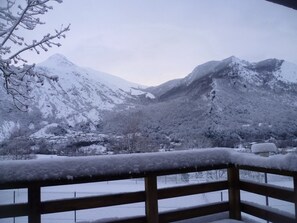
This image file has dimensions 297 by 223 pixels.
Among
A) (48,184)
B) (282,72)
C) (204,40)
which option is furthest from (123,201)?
(282,72)

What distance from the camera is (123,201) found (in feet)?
8.40

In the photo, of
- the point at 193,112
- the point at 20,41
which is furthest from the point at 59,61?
the point at 20,41

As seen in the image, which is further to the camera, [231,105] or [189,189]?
[231,105]

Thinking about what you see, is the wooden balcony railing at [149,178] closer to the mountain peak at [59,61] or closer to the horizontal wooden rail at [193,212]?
the horizontal wooden rail at [193,212]

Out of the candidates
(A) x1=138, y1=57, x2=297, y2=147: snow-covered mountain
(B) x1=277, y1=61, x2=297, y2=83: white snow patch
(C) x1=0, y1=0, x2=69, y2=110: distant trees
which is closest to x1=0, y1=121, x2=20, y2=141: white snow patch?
(A) x1=138, y1=57, x2=297, y2=147: snow-covered mountain

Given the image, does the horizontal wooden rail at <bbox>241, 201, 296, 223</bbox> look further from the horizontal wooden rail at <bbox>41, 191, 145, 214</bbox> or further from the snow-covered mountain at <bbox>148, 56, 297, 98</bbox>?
the snow-covered mountain at <bbox>148, 56, 297, 98</bbox>

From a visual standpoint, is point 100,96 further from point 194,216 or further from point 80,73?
point 194,216

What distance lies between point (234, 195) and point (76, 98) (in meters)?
86.9

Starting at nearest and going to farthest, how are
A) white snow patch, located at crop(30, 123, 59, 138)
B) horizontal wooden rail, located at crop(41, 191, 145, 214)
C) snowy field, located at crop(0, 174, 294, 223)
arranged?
horizontal wooden rail, located at crop(41, 191, 145, 214) < snowy field, located at crop(0, 174, 294, 223) < white snow patch, located at crop(30, 123, 59, 138)

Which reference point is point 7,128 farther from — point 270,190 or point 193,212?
point 270,190

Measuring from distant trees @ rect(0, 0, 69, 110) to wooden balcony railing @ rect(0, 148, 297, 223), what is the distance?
3.71m

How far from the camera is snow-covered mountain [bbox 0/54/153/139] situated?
59.9 metres

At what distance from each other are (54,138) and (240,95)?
44738mm

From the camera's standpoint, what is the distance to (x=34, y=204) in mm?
2217
